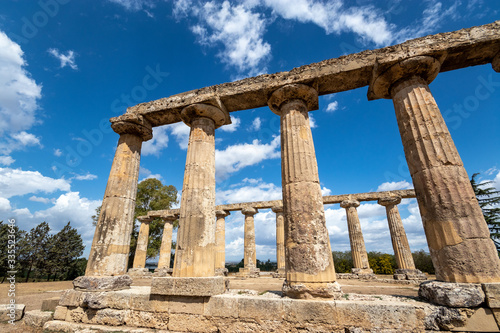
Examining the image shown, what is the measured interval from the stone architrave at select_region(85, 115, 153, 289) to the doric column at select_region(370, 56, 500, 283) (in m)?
9.10

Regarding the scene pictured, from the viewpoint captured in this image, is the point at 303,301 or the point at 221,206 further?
the point at 221,206

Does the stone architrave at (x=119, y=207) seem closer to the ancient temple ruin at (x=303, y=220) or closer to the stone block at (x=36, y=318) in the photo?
the ancient temple ruin at (x=303, y=220)

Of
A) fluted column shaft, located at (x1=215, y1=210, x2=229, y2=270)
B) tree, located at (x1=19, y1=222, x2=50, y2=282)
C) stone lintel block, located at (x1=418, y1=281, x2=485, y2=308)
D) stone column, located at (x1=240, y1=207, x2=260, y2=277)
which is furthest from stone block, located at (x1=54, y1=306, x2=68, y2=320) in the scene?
tree, located at (x1=19, y1=222, x2=50, y2=282)

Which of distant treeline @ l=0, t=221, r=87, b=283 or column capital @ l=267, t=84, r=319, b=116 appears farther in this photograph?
distant treeline @ l=0, t=221, r=87, b=283

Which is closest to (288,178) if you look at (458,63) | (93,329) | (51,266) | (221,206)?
(458,63)

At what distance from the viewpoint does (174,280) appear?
5.88m

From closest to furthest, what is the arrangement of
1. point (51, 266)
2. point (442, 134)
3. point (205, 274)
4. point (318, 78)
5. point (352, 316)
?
point (352, 316), point (442, 134), point (205, 274), point (318, 78), point (51, 266)

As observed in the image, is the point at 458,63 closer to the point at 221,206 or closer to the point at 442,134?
the point at 442,134

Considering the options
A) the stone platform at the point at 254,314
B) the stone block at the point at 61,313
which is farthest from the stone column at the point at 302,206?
the stone block at the point at 61,313

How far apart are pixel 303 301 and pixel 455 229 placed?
3.70 m

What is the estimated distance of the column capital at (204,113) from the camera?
793 centimetres

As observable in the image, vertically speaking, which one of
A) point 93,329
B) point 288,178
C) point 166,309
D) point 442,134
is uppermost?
point 442,134

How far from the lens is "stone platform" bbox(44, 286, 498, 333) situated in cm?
419

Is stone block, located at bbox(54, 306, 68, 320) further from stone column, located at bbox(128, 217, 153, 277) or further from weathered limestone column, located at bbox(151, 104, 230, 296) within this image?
stone column, located at bbox(128, 217, 153, 277)
